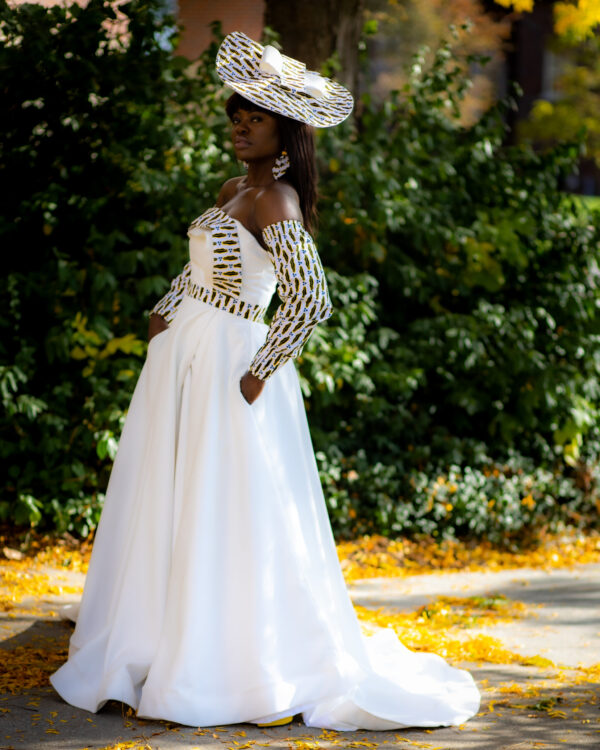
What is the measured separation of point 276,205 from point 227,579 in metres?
1.29

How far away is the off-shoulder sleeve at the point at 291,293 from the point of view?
3350mm

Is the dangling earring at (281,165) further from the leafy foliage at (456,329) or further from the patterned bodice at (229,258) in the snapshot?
the leafy foliage at (456,329)

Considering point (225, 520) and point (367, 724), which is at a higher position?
point (225, 520)

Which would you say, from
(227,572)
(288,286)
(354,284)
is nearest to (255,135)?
(288,286)

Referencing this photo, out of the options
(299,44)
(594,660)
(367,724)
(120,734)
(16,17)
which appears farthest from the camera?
(299,44)

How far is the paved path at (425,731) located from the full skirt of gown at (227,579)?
69 mm

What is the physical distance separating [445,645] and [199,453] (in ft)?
5.76

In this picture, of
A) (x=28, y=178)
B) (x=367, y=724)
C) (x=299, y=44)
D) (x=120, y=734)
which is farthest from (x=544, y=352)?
(x=120, y=734)

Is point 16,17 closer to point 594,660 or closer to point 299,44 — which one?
point 299,44

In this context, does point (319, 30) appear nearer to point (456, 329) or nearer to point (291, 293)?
point (456, 329)

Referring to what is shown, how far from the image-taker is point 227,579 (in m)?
3.41

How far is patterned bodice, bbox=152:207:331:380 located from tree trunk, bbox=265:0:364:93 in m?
3.77

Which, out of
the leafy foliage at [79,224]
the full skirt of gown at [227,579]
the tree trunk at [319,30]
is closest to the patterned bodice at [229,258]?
the full skirt of gown at [227,579]

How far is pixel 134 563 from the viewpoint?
351 centimetres
